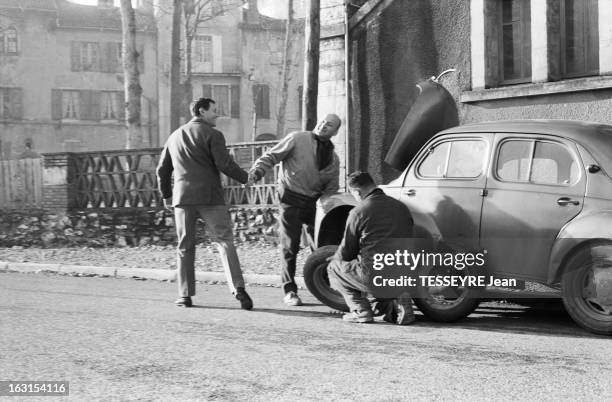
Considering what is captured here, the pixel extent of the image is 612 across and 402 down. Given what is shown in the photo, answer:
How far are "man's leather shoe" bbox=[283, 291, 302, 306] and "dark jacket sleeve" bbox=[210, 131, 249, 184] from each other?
1.29 meters

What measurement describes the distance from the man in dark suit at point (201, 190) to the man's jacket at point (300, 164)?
0.44 m

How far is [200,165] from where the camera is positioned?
9203 millimetres

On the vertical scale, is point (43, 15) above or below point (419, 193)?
above

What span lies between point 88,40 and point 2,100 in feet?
20.0

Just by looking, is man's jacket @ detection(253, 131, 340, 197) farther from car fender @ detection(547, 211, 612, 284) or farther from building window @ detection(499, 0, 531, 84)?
building window @ detection(499, 0, 531, 84)

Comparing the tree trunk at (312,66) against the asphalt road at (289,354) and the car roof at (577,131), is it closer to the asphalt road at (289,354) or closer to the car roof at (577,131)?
the asphalt road at (289,354)

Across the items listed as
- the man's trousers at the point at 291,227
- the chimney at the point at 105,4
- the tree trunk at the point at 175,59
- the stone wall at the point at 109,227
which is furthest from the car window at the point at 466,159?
the chimney at the point at 105,4

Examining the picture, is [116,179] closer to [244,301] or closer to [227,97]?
[244,301]

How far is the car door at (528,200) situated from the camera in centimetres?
752

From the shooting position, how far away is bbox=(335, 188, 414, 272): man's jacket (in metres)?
7.94

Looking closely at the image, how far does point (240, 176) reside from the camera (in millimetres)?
9086

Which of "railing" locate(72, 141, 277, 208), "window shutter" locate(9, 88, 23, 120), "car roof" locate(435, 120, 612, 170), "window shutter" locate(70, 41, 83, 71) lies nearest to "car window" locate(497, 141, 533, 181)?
"car roof" locate(435, 120, 612, 170)

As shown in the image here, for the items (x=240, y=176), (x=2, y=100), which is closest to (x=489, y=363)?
(x=240, y=176)

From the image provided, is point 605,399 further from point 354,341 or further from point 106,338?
point 106,338
